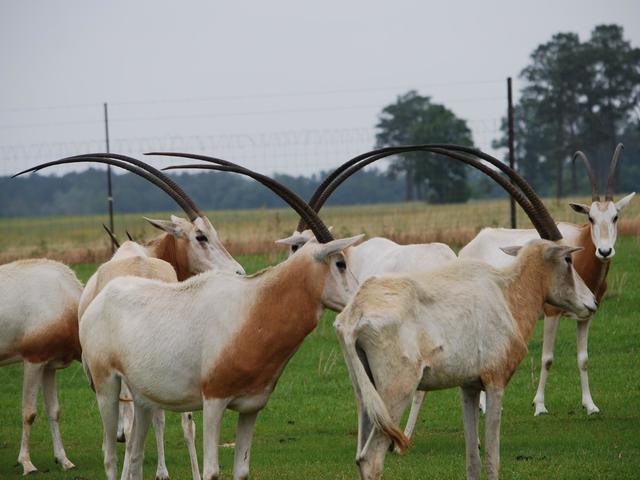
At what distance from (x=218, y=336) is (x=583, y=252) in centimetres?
Result: 629

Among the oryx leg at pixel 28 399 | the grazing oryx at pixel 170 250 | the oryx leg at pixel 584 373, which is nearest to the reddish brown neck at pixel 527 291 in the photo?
the grazing oryx at pixel 170 250

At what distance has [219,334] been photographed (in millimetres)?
7262

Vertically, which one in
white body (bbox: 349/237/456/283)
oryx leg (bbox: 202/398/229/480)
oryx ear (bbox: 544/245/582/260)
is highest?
oryx ear (bbox: 544/245/582/260)

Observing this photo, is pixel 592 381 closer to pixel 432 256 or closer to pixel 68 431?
pixel 432 256

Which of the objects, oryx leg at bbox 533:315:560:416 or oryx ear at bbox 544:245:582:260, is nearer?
oryx ear at bbox 544:245:582:260

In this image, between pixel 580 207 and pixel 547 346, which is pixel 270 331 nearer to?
pixel 547 346

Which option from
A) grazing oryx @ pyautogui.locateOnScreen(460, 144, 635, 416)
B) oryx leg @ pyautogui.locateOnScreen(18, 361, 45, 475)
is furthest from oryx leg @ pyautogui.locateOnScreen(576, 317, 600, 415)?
oryx leg @ pyautogui.locateOnScreen(18, 361, 45, 475)

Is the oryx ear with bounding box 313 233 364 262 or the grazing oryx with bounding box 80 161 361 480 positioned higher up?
the oryx ear with bounding box 313 233 364 262

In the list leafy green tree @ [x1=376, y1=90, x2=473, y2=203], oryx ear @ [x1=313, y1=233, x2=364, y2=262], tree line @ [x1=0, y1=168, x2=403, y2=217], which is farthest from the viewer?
tree line @ [x1=0, y1=168, x2=403, y2=217]

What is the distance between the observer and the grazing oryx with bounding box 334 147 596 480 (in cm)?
677

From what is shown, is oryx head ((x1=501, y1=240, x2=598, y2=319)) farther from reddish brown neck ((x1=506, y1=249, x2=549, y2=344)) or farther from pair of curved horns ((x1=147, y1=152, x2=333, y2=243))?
pair of curved horns ((x1=147, y1=152, x2=333, y2=243))

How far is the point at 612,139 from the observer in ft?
202

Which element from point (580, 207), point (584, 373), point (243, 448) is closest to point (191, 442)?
point (243, 448)

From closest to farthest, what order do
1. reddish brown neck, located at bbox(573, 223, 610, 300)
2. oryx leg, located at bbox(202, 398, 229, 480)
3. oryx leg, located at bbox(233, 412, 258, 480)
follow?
1. oryx leg, located at bbox(202, 398, 229, 480)
2. oryx leg, located at bbox(233, 412, 258, 480)
3. reddish brown neck, located at bbox(573, 223, 610, 300)
